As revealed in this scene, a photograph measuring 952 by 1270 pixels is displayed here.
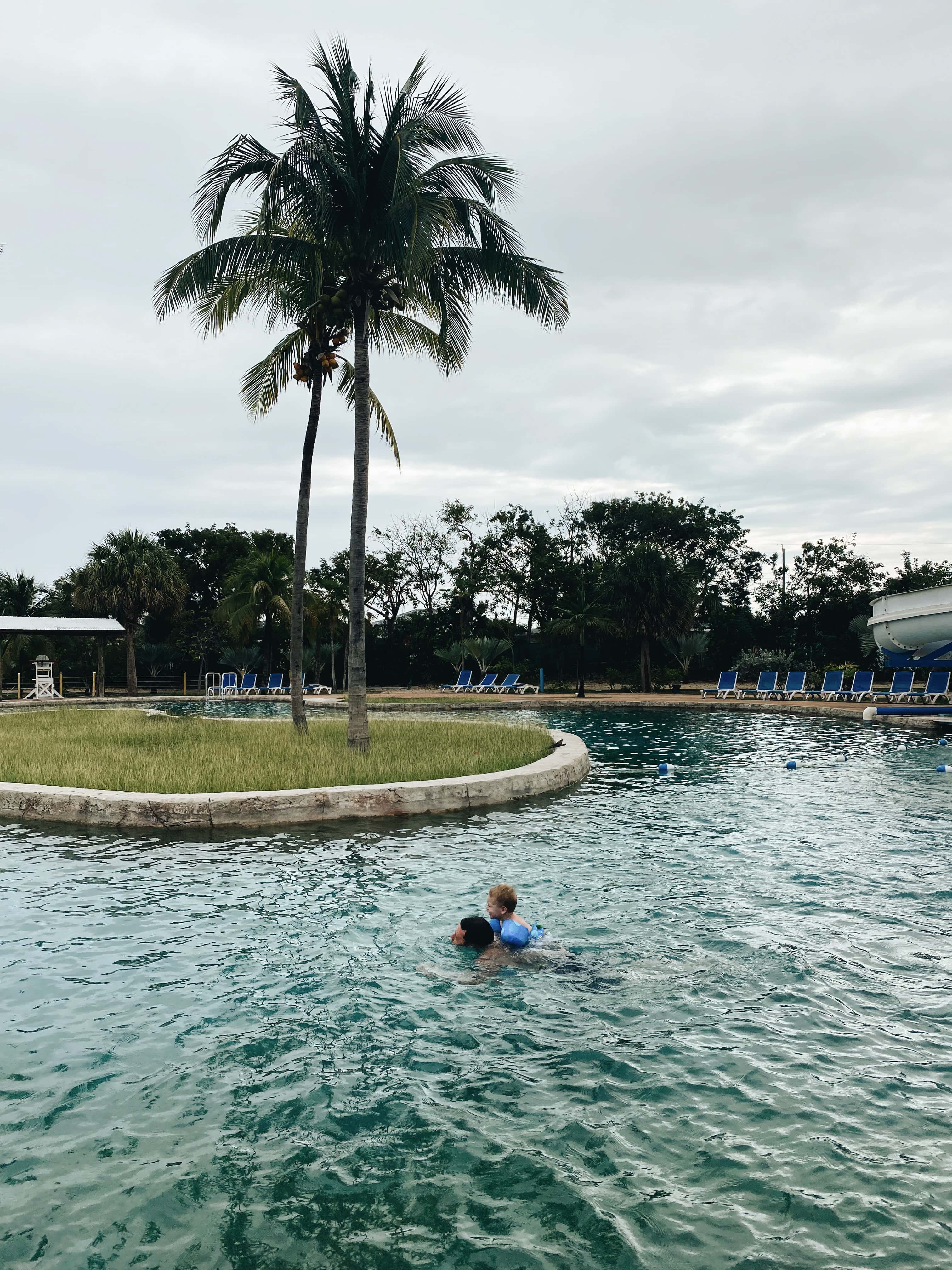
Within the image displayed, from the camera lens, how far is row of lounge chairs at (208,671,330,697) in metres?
37.1

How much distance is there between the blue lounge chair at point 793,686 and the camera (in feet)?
95.2

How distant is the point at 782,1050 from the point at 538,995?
147 cm

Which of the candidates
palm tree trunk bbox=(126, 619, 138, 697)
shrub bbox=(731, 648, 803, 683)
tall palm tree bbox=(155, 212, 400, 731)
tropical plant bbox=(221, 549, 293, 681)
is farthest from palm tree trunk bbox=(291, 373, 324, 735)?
shrub bbox=(731, 648, 803, 683)

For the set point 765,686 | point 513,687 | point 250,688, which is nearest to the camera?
point 765,686

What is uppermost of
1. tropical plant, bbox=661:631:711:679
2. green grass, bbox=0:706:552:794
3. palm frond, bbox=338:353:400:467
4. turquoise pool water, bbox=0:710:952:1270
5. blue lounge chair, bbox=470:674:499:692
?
palm frond, bbox=338:353:400:467

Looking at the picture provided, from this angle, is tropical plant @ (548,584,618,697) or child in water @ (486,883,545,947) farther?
tropical plant @ (548,584,618,697)

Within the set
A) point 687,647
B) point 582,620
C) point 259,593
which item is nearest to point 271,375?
point 582,620

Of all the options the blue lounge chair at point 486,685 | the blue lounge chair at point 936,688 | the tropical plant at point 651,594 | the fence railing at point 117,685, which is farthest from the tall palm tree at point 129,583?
the blue lounge chair at point 936,688

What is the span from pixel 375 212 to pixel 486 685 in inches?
966

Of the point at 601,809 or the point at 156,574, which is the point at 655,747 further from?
the point at 156,574

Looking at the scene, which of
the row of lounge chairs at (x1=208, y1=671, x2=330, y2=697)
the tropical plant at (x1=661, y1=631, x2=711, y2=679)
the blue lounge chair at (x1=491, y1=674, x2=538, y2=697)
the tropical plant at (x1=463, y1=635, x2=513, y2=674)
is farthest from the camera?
the tropical plant at (x1=661, y1=631, x2=711, y2=679)

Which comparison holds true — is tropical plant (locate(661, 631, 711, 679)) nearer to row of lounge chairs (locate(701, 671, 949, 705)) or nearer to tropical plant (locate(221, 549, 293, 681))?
row of lounge chairs (locate(701, 671, 949, 705))

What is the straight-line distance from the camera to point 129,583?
1454 inches

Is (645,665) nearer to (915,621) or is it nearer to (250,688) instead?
(915,621)
